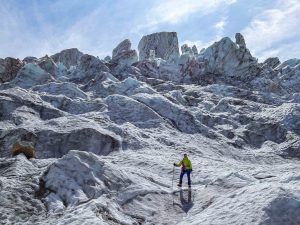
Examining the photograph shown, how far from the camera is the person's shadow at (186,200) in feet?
75.7

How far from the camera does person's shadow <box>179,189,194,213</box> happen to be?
23080 mm

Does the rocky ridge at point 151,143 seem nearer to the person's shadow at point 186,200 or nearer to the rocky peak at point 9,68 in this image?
the person's shadow at point 186,200

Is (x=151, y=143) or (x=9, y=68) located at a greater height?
(x=9, y=68)

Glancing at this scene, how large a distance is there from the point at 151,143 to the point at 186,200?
977 inches

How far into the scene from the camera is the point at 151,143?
49.1 meters

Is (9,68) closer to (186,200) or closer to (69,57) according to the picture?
(69,57)

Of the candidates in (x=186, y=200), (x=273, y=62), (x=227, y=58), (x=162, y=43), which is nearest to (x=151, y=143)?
(x=186, y=200)

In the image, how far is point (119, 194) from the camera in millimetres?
23391

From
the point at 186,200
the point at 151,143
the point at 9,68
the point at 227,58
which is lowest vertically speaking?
the point at 186,200

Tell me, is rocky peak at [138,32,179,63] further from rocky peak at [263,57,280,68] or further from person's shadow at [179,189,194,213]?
person's shadow at [179,189,194,213]

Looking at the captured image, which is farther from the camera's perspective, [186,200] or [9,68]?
[9,68]

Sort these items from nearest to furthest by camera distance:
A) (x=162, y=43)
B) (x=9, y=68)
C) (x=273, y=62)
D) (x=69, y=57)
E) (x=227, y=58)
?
(x=9, y=68) → (x=227, y=58) → (x=273, y=62) → (x=162, y=43) → (x=69, y=57)

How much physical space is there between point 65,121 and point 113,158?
47.7 ft

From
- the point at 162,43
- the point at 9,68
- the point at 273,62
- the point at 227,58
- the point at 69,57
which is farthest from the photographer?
the point at 69,57
